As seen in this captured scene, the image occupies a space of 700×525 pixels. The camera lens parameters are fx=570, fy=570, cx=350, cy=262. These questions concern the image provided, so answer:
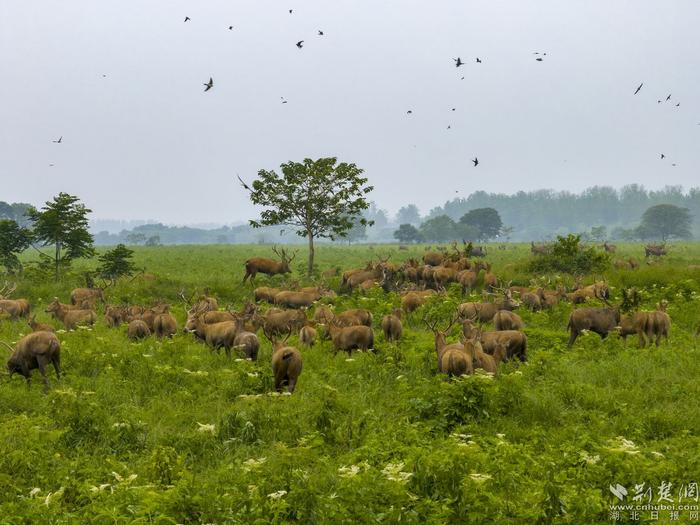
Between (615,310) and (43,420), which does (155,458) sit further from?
(615,310)

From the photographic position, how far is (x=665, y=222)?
408 feet

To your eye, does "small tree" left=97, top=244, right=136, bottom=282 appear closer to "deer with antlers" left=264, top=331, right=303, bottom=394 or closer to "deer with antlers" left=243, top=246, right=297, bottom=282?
"deer with antlers" left=243, top=246, right=297, bottom=282

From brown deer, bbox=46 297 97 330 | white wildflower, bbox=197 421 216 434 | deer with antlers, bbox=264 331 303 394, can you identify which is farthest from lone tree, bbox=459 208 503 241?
white wildflower, bbox=197 421 216 434

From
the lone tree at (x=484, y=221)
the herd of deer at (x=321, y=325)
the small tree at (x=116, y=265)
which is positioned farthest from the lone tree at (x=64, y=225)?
the lone tree at (x=484, y=221)

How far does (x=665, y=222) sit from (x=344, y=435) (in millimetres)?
134865

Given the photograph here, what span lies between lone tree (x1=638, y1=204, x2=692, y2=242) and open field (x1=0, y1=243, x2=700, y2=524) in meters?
124

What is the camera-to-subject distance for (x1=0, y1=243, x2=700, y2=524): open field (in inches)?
238

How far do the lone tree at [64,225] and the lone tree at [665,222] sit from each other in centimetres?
12419

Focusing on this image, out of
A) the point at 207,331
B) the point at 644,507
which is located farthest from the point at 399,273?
the point at 644,507

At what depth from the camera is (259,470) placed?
702cm

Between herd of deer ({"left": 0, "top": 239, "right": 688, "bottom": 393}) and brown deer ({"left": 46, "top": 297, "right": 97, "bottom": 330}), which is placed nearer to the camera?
herd of deer ({"left": 0, "top": 239, "right": 688, "bottom": 393})

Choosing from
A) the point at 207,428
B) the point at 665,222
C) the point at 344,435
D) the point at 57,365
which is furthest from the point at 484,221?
the point at 207,428

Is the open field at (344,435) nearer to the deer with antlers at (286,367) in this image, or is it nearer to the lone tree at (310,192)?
the deer with antlers at (286,367)

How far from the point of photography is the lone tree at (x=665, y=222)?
12412 centimetres
